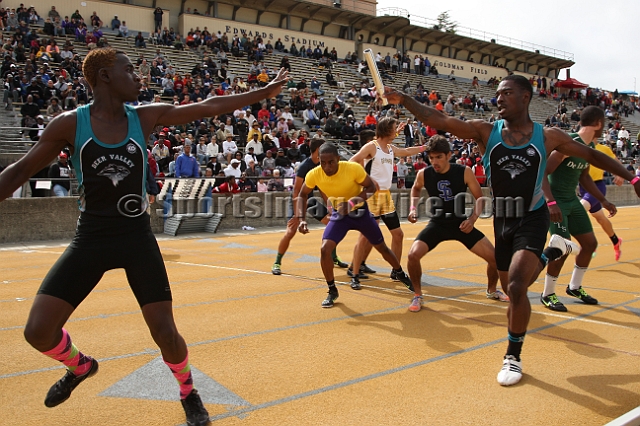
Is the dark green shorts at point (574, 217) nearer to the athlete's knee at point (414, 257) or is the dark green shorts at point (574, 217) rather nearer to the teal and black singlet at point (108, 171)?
the athlete's knee at point (414, 257)

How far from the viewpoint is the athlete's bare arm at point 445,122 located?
14.0ft

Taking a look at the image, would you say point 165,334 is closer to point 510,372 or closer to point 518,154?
point 510,372

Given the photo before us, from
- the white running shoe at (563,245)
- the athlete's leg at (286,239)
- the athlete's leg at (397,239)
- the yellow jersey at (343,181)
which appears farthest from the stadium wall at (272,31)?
the white running shoe at (563,245)

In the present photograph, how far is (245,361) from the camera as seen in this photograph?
4500 millimetres

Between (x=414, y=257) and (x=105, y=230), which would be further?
(x=414, y=257)

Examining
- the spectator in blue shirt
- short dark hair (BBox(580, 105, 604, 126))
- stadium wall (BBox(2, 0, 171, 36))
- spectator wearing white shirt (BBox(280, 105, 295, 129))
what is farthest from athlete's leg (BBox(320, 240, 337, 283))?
stadium wall (BBox(2, 0, 171, 36))

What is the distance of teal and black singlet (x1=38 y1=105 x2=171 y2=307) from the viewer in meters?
3.26

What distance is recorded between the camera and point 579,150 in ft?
14.2

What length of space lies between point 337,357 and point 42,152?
2.69 meters

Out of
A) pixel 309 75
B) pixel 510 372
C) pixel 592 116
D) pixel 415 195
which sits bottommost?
pixel 510 372

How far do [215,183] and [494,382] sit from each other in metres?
12.9

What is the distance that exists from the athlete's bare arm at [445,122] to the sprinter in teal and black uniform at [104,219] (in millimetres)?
1943

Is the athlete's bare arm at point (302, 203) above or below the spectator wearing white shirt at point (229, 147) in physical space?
below

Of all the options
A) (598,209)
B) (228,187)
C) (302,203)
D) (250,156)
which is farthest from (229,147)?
(598,209)
